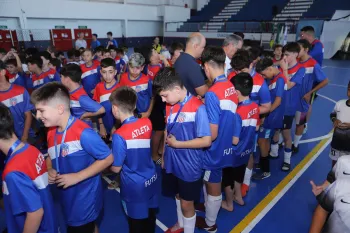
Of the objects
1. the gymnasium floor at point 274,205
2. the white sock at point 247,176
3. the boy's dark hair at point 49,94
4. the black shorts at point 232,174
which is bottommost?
the gymnasium floor at point 274,205

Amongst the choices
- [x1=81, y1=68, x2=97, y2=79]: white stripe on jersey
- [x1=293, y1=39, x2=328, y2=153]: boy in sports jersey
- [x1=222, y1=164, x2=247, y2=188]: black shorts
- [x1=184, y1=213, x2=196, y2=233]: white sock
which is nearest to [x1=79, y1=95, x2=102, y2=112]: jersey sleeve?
[x1=184, y1=213, x2=196, y2=233]: white sock

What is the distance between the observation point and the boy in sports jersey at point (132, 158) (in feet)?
7.47

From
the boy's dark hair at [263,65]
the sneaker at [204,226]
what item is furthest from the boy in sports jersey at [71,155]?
the boy's dark hair at [263,65]

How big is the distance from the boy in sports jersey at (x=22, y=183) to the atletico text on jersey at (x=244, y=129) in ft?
7.25

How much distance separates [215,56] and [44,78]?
4.09 meters

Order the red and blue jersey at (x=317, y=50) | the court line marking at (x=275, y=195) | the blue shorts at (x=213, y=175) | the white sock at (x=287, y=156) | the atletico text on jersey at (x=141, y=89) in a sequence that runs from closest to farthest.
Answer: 1. the blue shorts at (x=213, y=175)
2. the court line marking at (x=275, y=195)
3. the atletico text on jersey at (x=141, y=89)
4. the white sock at (x=287, y=156)
5. the red and blue jersey at (x=317, y=50)

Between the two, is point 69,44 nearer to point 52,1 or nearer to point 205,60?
point 52,1

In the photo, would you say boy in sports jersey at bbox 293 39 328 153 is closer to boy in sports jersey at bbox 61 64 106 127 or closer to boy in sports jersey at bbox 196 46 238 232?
boy in sports jersey at bbox 196 46 238 232

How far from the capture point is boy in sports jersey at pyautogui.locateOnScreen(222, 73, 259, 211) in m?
3.15

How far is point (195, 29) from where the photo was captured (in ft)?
89.3

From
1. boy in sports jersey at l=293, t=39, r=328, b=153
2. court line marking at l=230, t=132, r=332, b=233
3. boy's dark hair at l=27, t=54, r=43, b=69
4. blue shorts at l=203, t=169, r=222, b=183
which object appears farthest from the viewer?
boy's dark hair at l=27, t=54, r=43, b=69

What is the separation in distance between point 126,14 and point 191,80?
25.8 meters

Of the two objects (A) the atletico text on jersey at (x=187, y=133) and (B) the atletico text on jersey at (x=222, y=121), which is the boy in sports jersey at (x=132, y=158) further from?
(B) the atletico text on jersey at (x=222, y=121)

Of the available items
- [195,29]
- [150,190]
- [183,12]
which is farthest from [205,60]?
[183,12]
